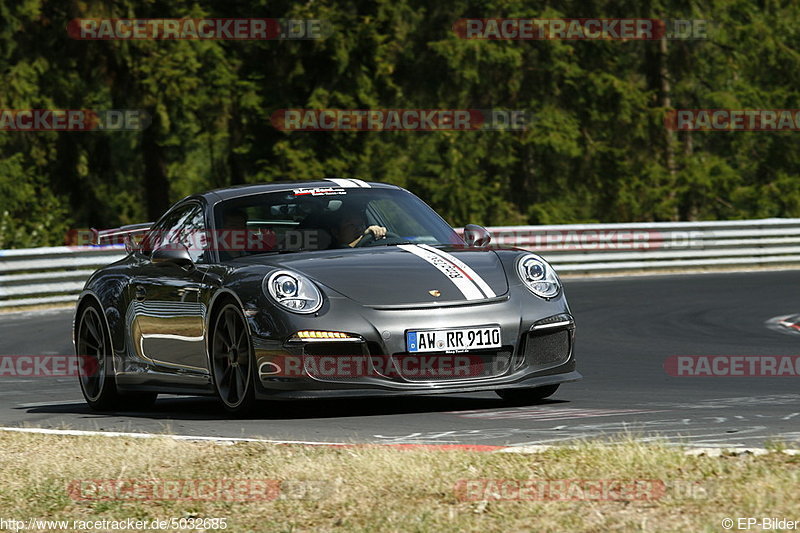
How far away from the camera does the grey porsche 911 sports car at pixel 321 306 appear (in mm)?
8258

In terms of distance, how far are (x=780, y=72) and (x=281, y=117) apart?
57.8ft

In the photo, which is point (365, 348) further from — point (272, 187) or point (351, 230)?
point (272, 187)

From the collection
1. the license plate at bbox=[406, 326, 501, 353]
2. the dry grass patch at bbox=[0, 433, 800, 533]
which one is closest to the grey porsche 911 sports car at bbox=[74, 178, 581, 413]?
the license plate at bbox=[406, 326, 501, 353]

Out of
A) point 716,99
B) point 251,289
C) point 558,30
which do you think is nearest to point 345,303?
point 251,289

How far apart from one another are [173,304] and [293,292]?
126 cm

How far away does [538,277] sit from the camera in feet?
29.0

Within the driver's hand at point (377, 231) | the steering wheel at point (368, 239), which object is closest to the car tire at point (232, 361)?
the steering wheel at point (368, 239)

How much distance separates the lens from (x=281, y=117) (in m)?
37.2

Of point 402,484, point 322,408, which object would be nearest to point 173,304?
point 322,408

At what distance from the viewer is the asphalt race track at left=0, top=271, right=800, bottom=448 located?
750 cm

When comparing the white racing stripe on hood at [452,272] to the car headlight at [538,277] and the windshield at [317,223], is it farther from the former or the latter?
the windshield at [317,223]

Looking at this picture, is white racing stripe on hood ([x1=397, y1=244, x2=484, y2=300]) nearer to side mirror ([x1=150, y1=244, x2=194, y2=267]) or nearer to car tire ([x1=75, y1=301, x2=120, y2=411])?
side mirror ([x1=150, y1=244, x2=194, y2=267])

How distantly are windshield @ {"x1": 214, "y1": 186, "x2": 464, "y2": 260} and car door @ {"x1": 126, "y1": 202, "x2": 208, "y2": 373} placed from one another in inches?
9.2

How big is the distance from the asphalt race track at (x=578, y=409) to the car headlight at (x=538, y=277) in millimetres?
669
